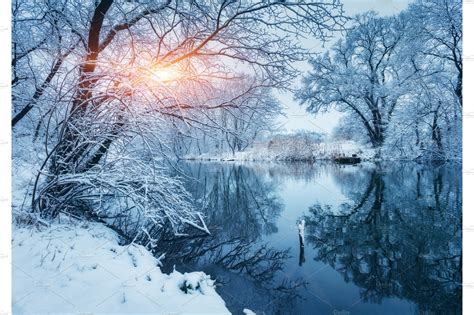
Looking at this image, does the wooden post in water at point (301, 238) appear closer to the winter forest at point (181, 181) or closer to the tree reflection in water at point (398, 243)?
the winter forest at point (181, 181)

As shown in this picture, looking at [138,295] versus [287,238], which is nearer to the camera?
[138,295]

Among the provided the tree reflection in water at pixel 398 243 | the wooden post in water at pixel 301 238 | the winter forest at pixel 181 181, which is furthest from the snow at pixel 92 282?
the tree reflection in water at pixel 398 243

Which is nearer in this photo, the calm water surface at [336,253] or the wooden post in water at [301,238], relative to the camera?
the calm water surface at [336,253]

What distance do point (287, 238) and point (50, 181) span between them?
8.05 ft

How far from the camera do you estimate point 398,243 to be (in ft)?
7.95

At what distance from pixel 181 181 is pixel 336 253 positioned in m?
1.79

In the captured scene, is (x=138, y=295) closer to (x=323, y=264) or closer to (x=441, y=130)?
(x=323, y=264)

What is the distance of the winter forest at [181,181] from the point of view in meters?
1.57

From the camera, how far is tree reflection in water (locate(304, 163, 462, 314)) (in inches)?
67.0

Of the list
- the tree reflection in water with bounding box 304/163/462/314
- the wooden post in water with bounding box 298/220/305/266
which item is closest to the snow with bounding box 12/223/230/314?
the wooden post in water with bounding box 298/220/305/266

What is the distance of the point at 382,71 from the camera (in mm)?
6199

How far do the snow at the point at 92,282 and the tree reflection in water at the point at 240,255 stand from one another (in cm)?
31
